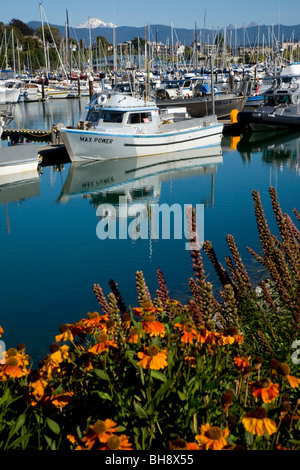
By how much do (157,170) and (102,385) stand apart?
74.6ft

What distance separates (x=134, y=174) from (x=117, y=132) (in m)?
2.66

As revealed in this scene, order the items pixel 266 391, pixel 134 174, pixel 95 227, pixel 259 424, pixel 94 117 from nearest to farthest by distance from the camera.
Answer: pixel 259 424, pixel 266 391, pixel 95 227, pixel 134 174, pixel 94 117

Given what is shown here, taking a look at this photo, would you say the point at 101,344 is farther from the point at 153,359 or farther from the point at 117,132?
the point at 117,132

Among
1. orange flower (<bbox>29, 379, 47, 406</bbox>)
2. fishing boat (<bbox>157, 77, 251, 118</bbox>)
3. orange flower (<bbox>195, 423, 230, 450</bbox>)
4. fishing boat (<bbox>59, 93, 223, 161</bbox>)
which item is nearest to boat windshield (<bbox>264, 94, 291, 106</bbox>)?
fishing boat (<bbox>157, 77, 251, 118</bbox>)

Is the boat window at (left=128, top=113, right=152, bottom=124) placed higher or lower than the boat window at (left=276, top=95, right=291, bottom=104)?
lower

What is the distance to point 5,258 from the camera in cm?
1395

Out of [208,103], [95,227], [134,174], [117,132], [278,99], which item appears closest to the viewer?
A: [95,227]

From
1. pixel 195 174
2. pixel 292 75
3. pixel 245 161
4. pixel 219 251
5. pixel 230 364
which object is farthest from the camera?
pixel 292 75

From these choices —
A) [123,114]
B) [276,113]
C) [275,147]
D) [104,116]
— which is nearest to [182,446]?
[123,114]

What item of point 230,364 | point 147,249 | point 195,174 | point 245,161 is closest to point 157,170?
point 195,174

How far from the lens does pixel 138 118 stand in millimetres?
26938

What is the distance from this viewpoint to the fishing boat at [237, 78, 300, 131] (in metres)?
36.9

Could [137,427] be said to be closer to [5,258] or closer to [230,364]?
[230,364]

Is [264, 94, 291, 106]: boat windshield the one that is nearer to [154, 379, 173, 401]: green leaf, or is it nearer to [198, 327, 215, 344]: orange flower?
[198, 327, 215, 344]: orange flower
